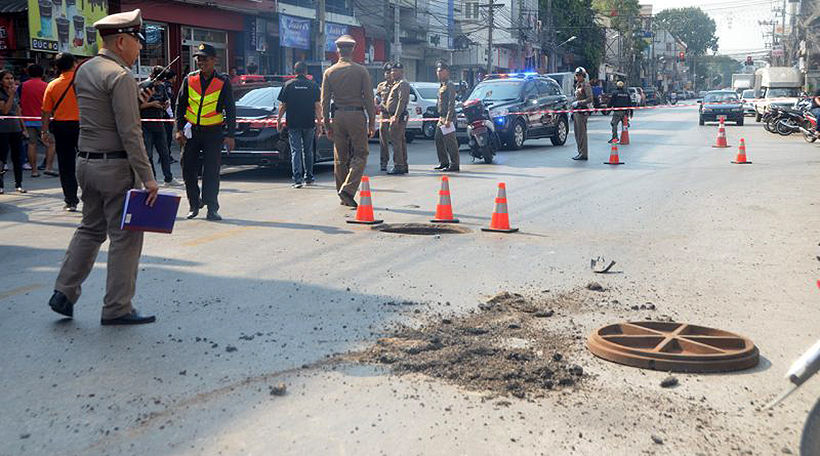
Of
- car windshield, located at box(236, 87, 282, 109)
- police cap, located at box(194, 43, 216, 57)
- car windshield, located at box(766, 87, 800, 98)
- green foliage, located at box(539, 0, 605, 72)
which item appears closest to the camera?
police cap, located at box(194, 43, 216, 57)

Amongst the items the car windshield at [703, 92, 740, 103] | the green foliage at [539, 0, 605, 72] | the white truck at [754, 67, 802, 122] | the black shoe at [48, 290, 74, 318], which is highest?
the green foliage at [539, 0, 605, 72]

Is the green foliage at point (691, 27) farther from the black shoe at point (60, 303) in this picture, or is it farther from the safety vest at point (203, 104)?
the black shoe at point (60, 303)

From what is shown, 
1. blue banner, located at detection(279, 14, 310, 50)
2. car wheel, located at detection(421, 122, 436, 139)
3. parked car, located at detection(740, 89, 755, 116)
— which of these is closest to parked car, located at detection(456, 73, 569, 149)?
car wheel, located at detection(421, 122, 436, 139)

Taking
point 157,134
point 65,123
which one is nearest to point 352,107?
point 65,123

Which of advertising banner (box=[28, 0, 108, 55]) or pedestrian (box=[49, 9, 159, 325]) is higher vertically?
advertising banner (box=[28, 0, 108, 55])

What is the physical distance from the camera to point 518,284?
7.29 m

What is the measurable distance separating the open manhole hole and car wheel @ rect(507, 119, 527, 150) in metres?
12.7

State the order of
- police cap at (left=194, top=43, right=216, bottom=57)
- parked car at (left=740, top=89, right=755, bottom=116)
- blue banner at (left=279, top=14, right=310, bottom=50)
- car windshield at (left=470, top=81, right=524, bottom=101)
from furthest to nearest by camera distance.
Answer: parked car at (left=740, top=89, right=755, bottom=116) < blue banner at (left=279, top=14, right=310, bottom=50) < car windshield at (left=470, top=81, right=524, bottom=101) < police cap at (left=194, top=43, right=216, bottom=57)

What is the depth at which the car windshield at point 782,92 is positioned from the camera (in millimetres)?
47134

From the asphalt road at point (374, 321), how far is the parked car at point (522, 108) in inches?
377

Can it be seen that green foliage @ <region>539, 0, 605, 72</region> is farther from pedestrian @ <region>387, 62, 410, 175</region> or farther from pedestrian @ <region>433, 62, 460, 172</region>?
pedestrian @ <region>387, 62, 410, 175</region>

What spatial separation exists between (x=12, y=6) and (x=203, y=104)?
47.9 ft

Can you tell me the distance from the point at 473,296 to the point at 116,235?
102 inches

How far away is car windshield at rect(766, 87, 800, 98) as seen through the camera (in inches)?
1856
